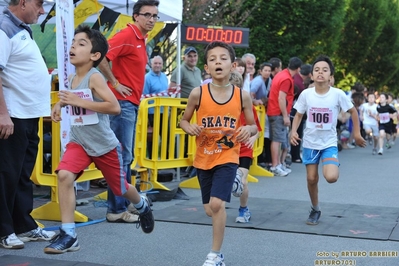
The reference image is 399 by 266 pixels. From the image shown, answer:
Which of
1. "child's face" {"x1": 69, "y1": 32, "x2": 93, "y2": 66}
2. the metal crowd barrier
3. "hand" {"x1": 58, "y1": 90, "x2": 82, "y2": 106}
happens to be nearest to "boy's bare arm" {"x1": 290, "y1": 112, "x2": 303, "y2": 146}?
the metal crowd barrier

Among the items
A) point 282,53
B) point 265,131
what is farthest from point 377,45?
point 265,131

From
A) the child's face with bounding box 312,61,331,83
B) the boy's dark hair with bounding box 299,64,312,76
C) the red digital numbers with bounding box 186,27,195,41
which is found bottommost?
the boy's dark hair with bounding box 299,64,312,76

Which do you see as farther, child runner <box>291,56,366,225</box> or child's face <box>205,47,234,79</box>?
child runner <box>291,56,366,225</box>

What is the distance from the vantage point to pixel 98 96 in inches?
220

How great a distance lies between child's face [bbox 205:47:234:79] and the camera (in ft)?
17.6

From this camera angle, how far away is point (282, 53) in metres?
25.6

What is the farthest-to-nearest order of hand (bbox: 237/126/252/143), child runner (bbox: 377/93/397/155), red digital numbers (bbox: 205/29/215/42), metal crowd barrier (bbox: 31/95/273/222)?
child runner (bbox: 377/93/397/155) → red digital numbers (bbox: 205/29/215/42) → metal crowd barrier (bbox: 31/95/273/222) → hand (bbox: 237/126/252/143)

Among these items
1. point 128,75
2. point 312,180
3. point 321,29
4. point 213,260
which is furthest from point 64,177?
point 321,29

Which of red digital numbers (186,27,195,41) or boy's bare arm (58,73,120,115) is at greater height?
red digital numbers (186,27,195,41)

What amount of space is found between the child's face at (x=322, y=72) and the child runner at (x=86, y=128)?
8.29 feet

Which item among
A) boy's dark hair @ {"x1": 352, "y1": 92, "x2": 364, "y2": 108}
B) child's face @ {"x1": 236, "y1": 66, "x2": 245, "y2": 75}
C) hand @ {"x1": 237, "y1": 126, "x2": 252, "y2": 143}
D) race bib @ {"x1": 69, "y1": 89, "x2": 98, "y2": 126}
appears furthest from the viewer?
boy's dark hair @ {"x1": 352, "y1": 92, "x2": 364, "y2": 108}

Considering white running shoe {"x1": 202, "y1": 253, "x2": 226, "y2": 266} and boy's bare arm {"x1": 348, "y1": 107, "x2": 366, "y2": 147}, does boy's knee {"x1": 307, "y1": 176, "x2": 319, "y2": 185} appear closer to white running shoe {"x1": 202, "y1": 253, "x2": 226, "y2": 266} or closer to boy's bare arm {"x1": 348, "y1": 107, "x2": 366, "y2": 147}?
boy's bare arm {"x1": 348, "y1": 107, "x2": 366, "y2": 147}

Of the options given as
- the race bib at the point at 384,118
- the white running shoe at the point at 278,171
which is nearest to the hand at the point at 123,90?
the white running shoe at the point at 278,171

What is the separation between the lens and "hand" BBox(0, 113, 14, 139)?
5301 mm
